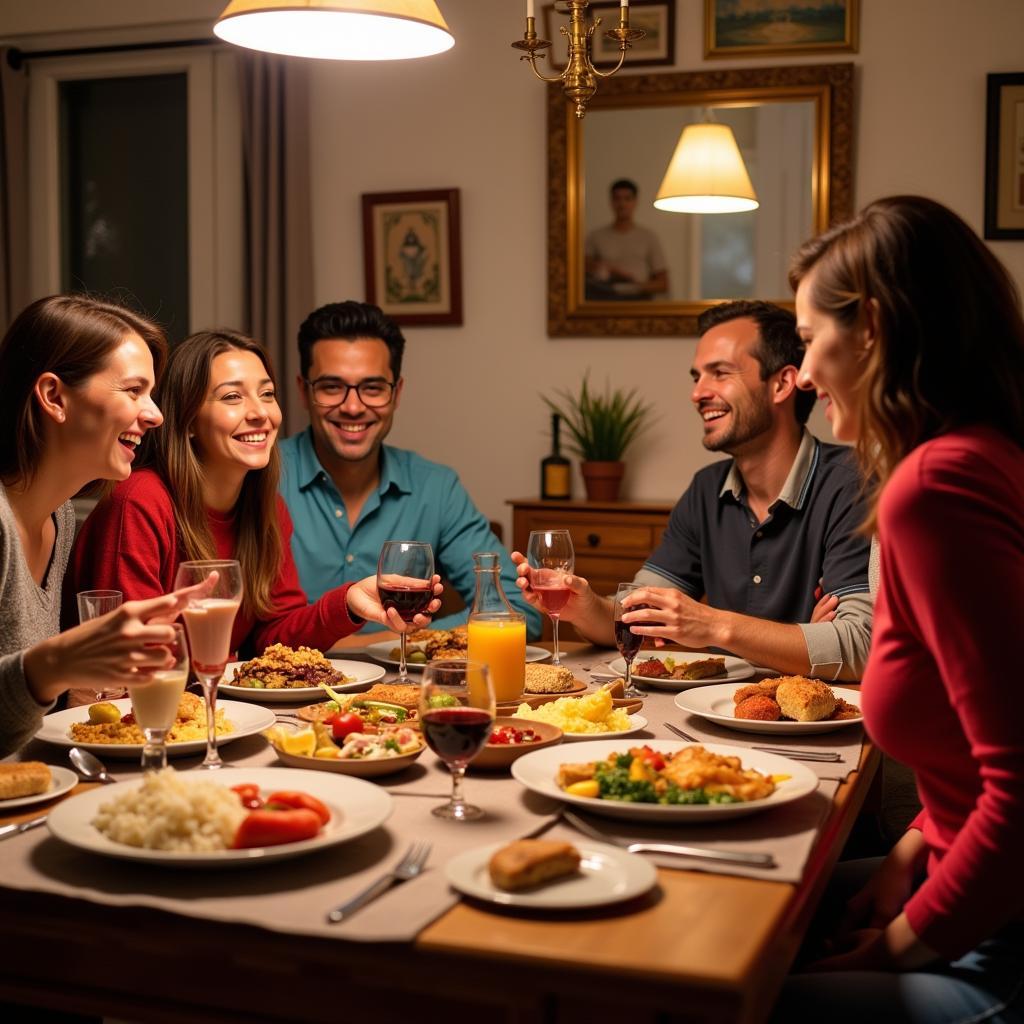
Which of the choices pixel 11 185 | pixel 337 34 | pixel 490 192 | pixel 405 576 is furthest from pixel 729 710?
pixel 11 185

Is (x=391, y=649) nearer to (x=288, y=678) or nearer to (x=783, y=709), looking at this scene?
(x=288, y=678)

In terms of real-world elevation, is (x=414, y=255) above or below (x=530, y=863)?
above

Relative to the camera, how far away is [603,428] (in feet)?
15.3

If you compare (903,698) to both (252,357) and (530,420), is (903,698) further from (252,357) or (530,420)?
(530,420)

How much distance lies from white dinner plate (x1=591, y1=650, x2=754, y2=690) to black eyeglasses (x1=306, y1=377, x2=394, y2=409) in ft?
3.93

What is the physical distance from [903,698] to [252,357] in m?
1.69

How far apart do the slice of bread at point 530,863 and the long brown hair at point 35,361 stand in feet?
4.05

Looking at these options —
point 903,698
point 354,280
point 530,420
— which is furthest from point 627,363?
point 903,698

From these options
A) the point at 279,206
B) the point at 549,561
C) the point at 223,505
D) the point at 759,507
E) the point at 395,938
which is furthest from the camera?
the point at 279,206

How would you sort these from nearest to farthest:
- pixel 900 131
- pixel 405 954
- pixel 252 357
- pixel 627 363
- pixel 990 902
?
pixel 405 954 < pixel 990 902 < pixel 252 357 < pixel 900 131 < pixel 627 363

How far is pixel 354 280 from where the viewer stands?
5.13 m

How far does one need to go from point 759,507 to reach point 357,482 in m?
1.11

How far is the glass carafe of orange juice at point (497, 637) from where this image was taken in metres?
2.00

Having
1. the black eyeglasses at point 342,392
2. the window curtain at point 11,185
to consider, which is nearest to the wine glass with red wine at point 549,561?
the black eyeglasses at point 342,392
